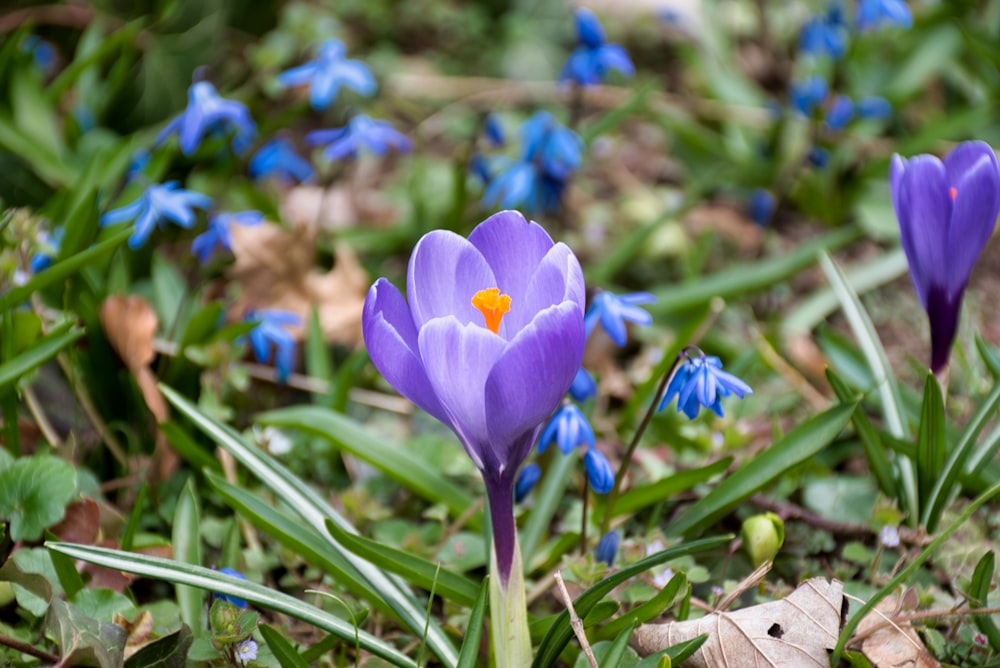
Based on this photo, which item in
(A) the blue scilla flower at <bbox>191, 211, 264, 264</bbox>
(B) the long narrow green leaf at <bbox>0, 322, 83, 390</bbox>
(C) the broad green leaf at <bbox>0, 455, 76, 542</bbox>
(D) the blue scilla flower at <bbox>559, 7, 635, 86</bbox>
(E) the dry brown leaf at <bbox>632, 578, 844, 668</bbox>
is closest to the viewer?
(E) the dry brown leaf at <bbox>632, 578, 844, 668</bbox>

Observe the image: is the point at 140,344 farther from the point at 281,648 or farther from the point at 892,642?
the point at 892,642

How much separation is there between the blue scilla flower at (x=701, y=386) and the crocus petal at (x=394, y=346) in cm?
44

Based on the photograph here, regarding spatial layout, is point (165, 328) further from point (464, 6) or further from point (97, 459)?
point (464, 6)

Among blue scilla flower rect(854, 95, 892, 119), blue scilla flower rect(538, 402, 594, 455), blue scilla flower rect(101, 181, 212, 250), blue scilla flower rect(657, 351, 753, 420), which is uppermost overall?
blue scilla flower rect(101, 181, 212, 250)

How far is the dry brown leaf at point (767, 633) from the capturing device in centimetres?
137

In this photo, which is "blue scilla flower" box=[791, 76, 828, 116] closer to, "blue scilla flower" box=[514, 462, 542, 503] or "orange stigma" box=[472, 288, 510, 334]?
"blue scilla flower" box=[514, 462, 542, 503]

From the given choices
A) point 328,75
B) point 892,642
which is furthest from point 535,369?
point 328,75

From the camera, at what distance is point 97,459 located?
6.48 feet

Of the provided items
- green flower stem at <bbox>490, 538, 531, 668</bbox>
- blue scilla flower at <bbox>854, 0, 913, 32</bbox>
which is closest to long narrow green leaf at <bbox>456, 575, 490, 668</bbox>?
green flower stem at <bbox>490, 538, 531, 668</bbox>

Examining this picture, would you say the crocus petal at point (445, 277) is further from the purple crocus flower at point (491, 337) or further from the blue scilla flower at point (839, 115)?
the blue scilla flower at point (839, 115)

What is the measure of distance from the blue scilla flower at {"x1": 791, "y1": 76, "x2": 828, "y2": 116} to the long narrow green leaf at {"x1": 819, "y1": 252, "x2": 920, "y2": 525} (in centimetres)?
133

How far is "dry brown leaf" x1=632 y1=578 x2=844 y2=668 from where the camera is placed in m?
1.37

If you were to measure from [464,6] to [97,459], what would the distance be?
309 cm

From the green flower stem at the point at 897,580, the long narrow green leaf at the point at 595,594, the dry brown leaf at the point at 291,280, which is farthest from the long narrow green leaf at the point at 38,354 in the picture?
the green flower stem at the point at 897,580
